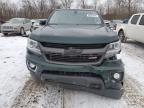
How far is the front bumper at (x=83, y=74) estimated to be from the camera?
4020 millimetres

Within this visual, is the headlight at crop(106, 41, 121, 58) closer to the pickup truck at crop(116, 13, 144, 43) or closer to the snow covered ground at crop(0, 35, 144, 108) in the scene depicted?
the snow covered ground at crop(0, 35, 144, 108)

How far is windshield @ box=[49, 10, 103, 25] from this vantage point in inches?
231

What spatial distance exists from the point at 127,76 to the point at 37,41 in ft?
9.07

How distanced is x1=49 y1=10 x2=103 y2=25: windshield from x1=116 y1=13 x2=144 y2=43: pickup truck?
15.6ft

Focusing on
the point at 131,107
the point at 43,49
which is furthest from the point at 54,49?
the point at 131,107

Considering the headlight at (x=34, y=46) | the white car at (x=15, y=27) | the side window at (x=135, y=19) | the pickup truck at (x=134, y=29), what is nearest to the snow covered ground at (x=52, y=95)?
the headlight at (x=34, y=46)

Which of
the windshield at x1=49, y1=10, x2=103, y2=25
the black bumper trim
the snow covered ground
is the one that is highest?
the windshield at x1=49, y1=10, x2=103, y2=25

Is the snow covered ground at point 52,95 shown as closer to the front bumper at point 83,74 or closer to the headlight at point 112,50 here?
the front bumper at point 83,74

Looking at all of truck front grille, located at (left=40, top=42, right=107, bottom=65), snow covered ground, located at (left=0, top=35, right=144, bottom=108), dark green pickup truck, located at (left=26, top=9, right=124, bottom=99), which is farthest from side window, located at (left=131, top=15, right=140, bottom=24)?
truck front grille, located at (left=40, top=42, right=107, bottom=65)

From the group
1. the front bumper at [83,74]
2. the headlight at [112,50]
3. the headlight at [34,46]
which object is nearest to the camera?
the front bumper at [83,74]

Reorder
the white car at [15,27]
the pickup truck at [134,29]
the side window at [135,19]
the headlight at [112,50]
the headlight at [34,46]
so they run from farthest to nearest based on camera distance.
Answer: the white car at [15,27] < the side window at [135,19] < the pickup truck at [134,29] < the headlight at [34,46] < the headlight at [112,50]

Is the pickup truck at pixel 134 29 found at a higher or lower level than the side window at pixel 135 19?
lower

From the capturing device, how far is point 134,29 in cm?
1130

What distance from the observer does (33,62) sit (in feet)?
13.9
